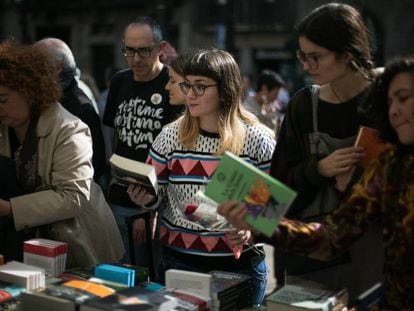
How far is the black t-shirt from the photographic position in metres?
3.47

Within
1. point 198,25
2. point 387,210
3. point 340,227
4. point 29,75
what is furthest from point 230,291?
point 198,25

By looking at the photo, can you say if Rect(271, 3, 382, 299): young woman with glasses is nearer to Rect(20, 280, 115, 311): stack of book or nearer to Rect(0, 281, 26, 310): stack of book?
Rect(20, 280, 115, 311): stack of book

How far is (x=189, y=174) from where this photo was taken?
260 cm

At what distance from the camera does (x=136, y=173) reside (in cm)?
230

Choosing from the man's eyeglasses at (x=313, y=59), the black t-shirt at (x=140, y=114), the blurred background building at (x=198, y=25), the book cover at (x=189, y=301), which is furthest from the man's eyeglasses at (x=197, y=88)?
the blurred background building at (x=198, y=25)

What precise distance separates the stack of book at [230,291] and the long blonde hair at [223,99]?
562 millimetres

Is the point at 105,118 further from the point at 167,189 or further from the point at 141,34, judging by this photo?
the point at 167,189

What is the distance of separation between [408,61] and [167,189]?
1.21 metres

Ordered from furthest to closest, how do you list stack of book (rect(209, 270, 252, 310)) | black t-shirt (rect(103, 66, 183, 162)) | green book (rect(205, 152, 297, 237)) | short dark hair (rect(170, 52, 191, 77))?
1. black t-shirt (rect(103, 66, 183, 162))
2. short dark hair (rect(170, 52, 191, 77))
3. stack of book (rect(209, 270, 252, 310))
4. green book (rect(205, 152, 297, 237))

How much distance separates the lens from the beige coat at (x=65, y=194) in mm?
2582

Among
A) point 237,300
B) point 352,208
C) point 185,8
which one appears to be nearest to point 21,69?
point 237,300

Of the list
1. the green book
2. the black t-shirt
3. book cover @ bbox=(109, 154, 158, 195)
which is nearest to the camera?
the green book

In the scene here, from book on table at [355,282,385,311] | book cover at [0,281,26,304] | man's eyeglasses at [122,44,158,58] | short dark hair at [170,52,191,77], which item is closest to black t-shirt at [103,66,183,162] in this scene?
man's eyeglasses at [122,44,158,58]

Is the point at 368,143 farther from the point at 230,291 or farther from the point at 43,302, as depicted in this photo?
the point at 43,302
